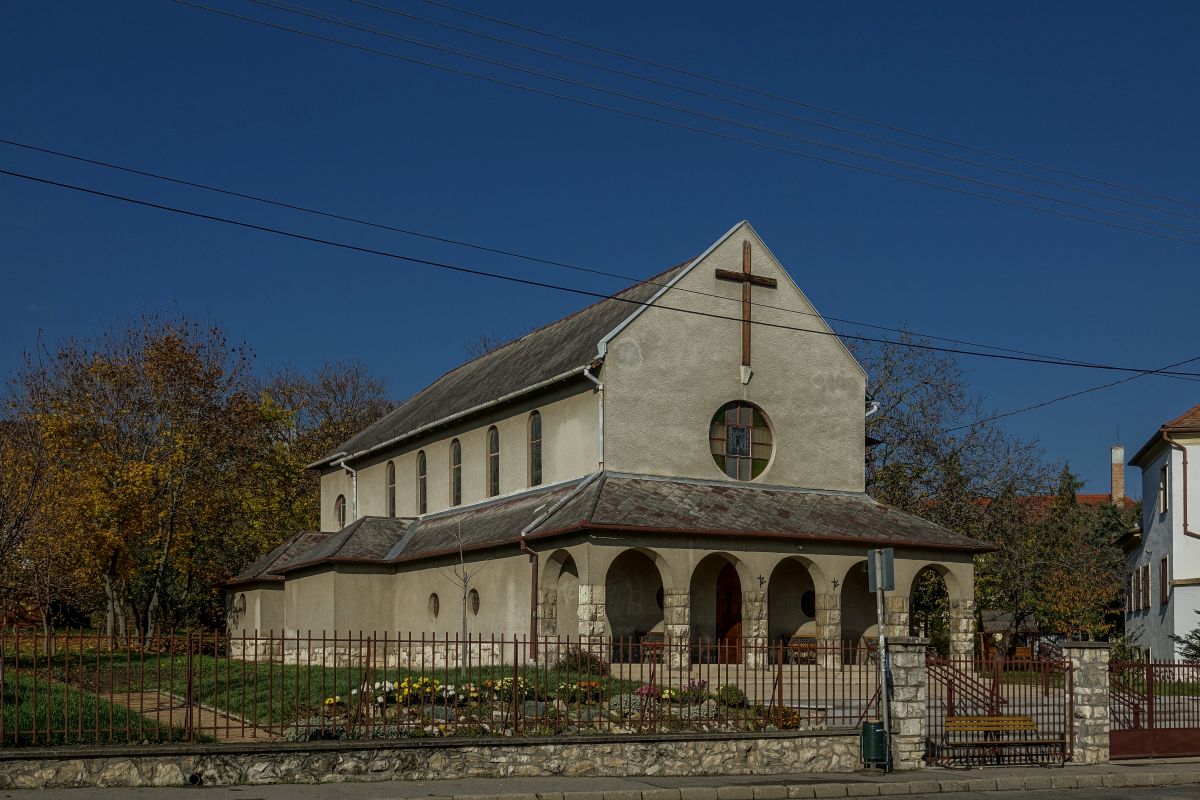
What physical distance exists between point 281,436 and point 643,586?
1470 inches

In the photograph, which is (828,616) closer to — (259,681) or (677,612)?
(677,612)

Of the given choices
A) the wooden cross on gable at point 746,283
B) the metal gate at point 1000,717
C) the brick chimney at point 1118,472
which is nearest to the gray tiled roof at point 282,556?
the wooden cross on gable at point 746,283

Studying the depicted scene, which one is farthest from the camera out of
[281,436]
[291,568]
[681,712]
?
[281,436]

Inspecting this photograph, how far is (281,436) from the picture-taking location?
64.8 m

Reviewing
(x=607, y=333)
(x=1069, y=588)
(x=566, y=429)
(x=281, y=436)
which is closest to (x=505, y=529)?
(x=566, y=429)

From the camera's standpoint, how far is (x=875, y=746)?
1889 centimetres

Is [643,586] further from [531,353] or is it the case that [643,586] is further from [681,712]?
[681,712]

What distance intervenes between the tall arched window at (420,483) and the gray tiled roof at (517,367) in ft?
2.98

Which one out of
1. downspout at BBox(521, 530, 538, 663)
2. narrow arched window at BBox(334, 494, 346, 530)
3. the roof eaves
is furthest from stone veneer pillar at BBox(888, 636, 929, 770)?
narrow arched window at BBox(334, 494, 346, 530)

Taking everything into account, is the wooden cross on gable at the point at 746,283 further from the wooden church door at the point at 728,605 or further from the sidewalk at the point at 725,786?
Answer: the sidewalk at the point at 725,786

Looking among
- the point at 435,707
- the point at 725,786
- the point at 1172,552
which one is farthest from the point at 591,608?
the point at 1172,552

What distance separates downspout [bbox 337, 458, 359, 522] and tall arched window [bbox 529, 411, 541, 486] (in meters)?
13.6

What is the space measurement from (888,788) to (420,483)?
25584mm

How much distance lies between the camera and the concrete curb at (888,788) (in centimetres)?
1617
